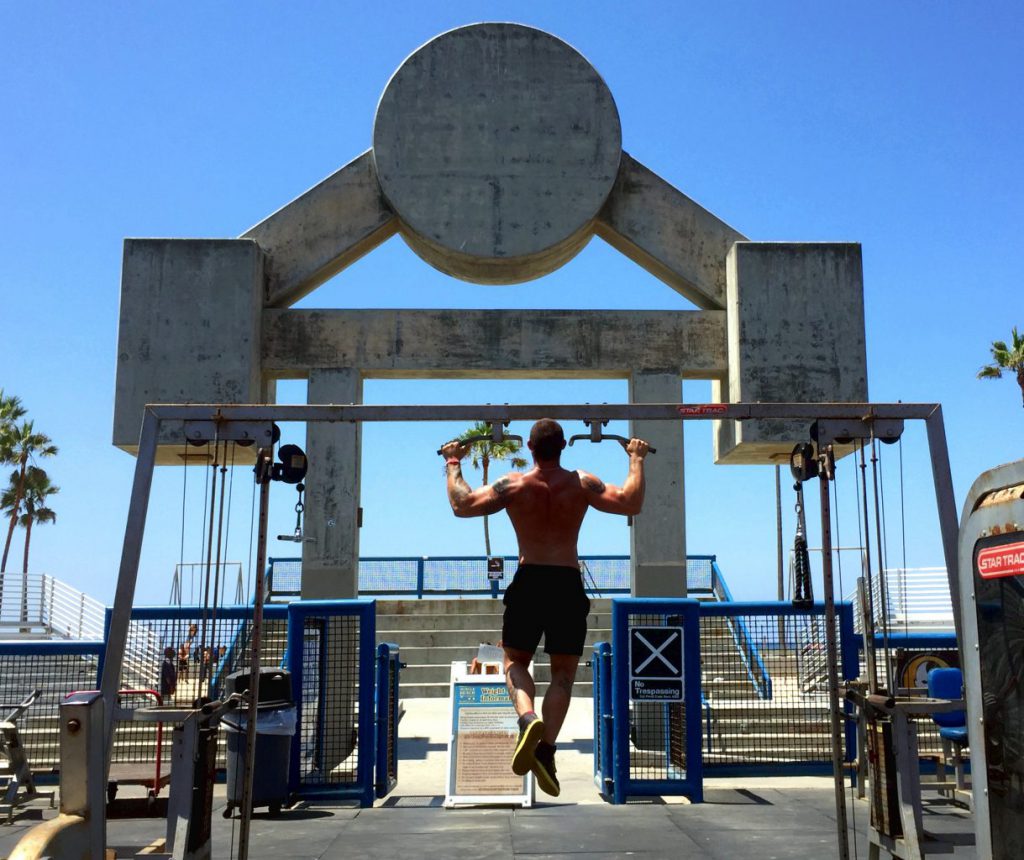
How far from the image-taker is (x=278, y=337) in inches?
601

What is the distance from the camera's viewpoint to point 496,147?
1537 cm

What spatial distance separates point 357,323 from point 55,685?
→ 6261mm

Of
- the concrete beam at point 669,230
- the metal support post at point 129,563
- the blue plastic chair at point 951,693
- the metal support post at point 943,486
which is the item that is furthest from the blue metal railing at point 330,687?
the concrete beam at point 669,230

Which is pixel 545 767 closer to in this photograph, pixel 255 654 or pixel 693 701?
pixel 255 654

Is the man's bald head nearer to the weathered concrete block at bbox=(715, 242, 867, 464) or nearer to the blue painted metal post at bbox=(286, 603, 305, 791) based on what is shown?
the blue painted metal post at bbox=(286, 603, 305, 791)

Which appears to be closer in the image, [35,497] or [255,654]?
[255,654]

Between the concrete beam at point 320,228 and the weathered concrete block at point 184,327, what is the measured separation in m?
0.54

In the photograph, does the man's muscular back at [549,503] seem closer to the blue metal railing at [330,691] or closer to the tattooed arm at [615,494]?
the tattooed arm at [615,494]

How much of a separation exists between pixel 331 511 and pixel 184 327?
313cm

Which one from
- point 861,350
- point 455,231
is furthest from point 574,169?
point 861,350

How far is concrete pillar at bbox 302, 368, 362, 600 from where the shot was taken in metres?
14.7

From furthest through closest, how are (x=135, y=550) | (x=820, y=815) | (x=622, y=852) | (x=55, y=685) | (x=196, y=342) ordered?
(x=196, y=342)
(x=55, y=685)
(x=820, y=815)
(x=622, y=852)
(x=135, y=550)

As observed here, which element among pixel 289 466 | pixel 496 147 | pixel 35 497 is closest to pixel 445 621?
pixel 496 147

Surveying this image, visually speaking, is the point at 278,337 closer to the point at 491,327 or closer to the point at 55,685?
the point at 491,327
